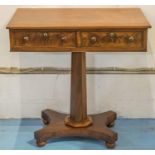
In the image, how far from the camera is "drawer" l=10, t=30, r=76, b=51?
5.30 feet

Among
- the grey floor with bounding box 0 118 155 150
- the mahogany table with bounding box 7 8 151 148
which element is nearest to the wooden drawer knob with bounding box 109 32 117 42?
the mahogany table with bounding box 7 8 151 148

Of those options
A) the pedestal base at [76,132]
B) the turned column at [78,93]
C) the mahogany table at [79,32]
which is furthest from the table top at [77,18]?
the pedestal base at [76,132]

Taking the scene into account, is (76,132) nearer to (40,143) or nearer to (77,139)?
(77,139)

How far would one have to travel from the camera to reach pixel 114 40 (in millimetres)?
1621

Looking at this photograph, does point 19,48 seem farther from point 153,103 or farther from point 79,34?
point 153,103

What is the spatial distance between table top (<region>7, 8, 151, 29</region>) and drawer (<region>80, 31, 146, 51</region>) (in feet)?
0.13

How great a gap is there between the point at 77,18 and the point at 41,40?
25 cm

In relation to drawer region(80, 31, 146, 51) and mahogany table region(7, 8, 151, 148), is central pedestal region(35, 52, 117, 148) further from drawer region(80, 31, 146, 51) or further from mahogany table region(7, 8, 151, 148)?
drawer region(80, 31, 146, 51)

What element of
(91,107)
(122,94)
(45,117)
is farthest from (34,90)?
(122,94)

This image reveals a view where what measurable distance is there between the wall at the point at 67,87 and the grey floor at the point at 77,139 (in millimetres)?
80

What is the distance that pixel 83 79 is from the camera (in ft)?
6.46

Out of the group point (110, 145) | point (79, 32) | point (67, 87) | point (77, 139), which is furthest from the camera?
point (67, 87)

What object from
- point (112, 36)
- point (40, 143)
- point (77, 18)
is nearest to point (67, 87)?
point (40, 143)

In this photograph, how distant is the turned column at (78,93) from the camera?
1912mm
